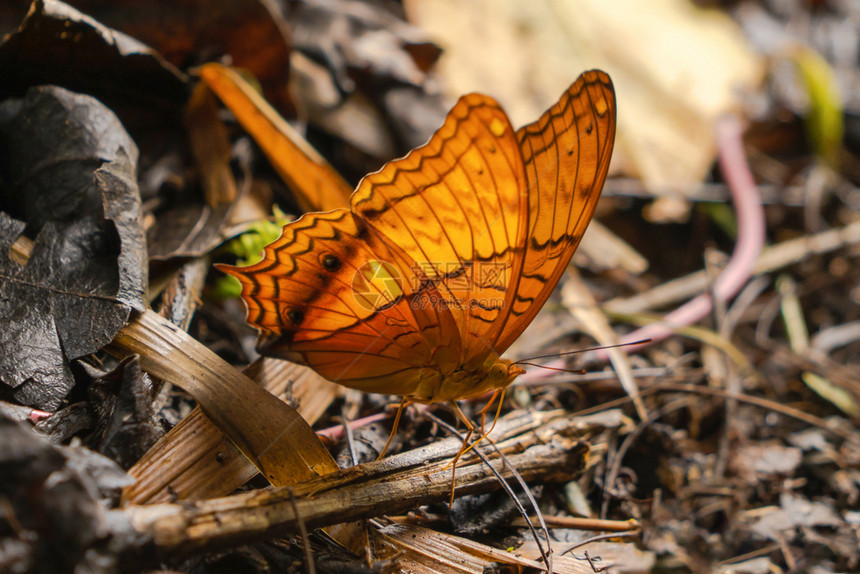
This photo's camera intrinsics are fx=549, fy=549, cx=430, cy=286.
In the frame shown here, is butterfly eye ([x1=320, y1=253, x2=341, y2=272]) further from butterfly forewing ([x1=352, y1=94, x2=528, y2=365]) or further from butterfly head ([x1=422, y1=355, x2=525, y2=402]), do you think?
butterfly head ([x1=422, y1=355, x2=525, y2=402])

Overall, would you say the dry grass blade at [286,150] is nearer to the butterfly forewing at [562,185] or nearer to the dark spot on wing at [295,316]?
the dark spot on wing at [295,316]

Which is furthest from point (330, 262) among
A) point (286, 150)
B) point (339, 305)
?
point (286, 150)

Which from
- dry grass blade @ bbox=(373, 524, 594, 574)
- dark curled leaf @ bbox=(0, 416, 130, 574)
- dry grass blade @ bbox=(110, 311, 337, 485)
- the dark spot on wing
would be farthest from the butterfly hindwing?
dark curled leaf @ bbox=(0, 416, 130, 574)

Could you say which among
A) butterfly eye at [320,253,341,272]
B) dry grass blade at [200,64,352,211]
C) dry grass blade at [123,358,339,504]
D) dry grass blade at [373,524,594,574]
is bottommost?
dry grass blade at [373,524,594,574]

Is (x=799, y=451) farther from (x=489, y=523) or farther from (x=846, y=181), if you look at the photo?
(x=846, y=181)

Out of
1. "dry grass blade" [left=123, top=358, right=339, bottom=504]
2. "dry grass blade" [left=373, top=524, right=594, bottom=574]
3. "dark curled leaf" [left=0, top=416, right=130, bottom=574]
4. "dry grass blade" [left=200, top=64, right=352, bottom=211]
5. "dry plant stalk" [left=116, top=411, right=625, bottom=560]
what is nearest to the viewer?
"dark curled leaf" [left=0, top=416, right=130, bottom=574]

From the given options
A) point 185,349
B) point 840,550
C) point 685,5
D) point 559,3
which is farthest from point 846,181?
point 185,349

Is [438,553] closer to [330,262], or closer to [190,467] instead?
[190,467]
